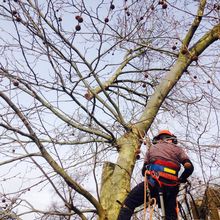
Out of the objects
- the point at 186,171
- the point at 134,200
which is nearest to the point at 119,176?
the point at 134,200

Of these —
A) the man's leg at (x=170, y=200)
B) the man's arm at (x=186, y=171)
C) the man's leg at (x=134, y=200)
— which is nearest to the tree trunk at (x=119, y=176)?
the man's leg at (x=134, y=200)

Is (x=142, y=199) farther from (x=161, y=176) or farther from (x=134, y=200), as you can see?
(x=161, y=176)

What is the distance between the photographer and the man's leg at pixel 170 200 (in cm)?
354

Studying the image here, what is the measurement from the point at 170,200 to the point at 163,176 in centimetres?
36

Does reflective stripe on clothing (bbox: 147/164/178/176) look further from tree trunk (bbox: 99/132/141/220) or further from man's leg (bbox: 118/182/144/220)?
tree trunk (bbox: 99/132/141/220)

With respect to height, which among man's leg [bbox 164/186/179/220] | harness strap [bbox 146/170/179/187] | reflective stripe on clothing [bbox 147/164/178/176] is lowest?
man's leg [bbox 164/186/179/220]

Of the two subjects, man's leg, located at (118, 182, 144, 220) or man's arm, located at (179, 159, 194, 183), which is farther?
man's leg, located at (118, 182, 144, 220)

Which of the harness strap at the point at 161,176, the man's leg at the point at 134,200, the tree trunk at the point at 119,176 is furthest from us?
the tree trunk at the point at 119,176

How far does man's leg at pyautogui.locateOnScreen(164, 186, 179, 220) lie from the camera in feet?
11.6

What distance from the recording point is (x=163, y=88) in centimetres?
519

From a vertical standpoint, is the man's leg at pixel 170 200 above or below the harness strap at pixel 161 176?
below

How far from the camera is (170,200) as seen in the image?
145 inches

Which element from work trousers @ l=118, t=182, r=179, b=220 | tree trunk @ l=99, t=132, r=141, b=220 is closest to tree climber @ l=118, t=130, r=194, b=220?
work trousers @ l=118, t=182, r=179, b=220

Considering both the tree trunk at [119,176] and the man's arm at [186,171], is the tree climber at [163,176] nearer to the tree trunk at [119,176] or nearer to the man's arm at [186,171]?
the man's arm at [186,171]
